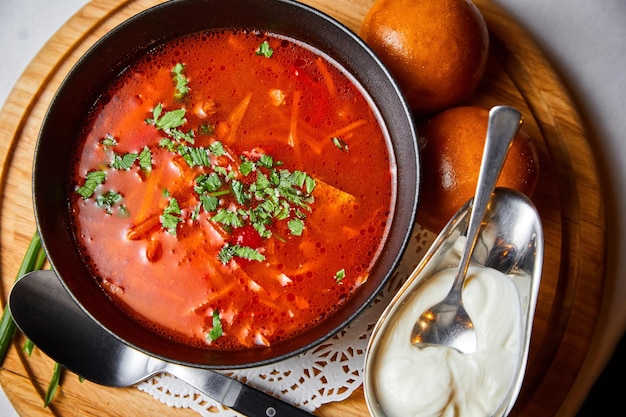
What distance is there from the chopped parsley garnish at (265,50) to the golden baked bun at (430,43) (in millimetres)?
387

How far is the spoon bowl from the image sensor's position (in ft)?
7.30

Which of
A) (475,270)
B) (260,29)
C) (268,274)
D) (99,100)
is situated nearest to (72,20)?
(99,100)

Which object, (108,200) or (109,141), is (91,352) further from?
(109,141)

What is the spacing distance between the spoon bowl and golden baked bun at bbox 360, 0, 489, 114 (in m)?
0.49

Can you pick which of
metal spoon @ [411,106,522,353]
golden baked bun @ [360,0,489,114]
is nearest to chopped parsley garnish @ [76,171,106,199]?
golden baked bun @ [360,0,489,114]

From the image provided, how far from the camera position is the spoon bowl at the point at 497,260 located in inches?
87.7

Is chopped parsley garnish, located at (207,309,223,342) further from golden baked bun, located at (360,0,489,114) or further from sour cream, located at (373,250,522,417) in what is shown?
golden baked bun, located at (360,0,489,114)

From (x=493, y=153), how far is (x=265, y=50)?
943 mm

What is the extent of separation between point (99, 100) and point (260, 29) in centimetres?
68

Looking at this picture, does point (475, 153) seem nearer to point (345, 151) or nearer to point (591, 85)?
point (345, 151)

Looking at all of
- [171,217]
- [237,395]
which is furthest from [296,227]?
[237,395]

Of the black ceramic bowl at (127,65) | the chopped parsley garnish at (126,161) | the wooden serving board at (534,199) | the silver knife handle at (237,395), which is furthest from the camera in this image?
the wooden serving board at (534,199)

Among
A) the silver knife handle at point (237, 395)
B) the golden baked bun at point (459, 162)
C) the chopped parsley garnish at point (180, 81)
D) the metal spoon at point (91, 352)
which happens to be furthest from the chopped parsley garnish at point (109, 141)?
the golden baked bun at point (459, 162)

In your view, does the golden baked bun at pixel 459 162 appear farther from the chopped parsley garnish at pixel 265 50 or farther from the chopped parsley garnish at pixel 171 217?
the chopped parsley garnish at pixel 171 217
